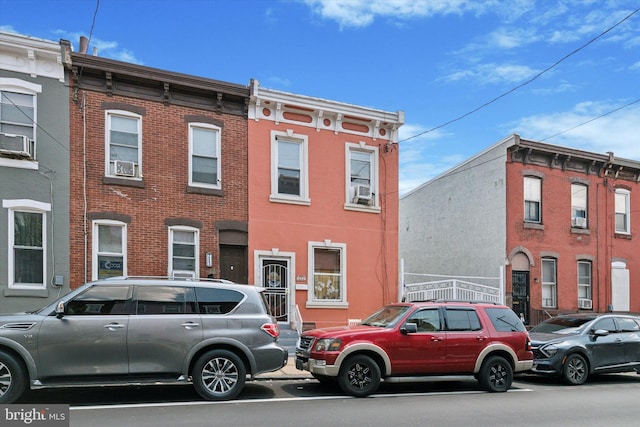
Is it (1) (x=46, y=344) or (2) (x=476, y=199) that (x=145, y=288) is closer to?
(1) (x=46, y=344)

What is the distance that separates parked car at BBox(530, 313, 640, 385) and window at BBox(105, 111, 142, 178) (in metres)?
10.6

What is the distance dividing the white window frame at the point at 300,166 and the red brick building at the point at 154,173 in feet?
2.85

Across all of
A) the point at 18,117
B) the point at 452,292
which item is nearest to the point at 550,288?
the point at 452,292

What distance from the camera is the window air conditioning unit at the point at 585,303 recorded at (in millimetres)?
20875

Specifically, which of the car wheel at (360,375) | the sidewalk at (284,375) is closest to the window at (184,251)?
A: the sidewalk at (284,375)

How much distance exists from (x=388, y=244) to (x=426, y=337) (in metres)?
7.62

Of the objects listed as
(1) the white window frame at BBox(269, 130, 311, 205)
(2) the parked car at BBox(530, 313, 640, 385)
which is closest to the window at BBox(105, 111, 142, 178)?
(1) the white window frame at BBox(269, 130, 311, 205)

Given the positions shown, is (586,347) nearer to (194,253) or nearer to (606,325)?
(606,325)

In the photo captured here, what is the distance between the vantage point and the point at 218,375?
8.77 m

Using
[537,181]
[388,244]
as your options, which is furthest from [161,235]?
[537,181]

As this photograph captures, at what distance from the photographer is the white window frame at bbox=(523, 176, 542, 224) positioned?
795 inches

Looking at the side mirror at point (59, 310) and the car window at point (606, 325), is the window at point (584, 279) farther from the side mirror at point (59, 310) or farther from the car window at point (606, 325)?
the side mirror at point (59, 310)

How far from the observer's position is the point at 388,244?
17453mm

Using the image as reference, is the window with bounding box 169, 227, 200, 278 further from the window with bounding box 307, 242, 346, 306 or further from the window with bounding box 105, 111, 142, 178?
the window with bounding box 307, 242, 346, 306
